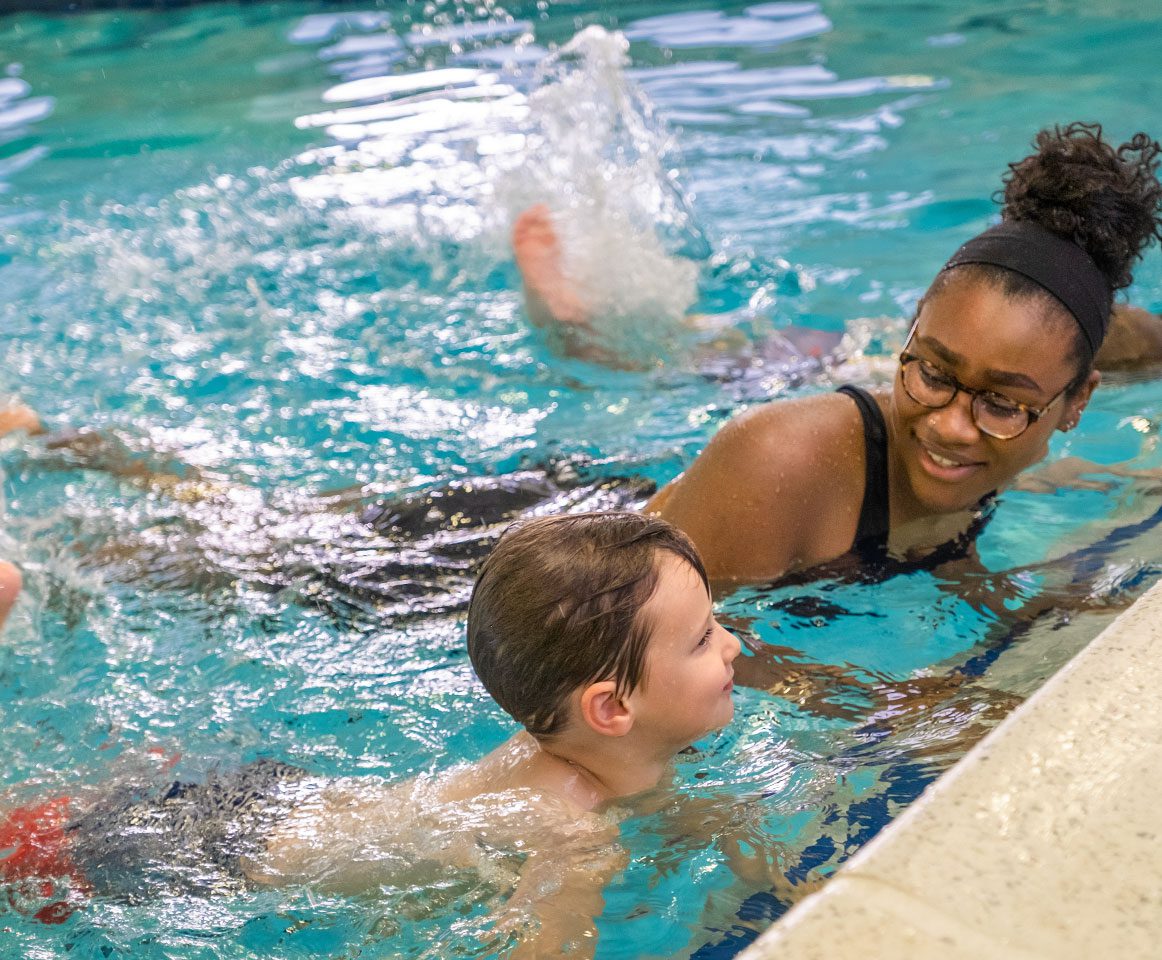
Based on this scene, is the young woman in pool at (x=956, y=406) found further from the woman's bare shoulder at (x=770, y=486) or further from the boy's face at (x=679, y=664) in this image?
the boy's face at (x=679, y=664)

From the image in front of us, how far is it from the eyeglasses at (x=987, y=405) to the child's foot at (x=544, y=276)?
85.5 inches

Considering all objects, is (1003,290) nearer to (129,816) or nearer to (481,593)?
(481,593)

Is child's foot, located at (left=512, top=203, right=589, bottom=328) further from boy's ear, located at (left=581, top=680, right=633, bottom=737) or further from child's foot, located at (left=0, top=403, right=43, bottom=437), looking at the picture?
boy's ear, located at (left=581, top=680, right=633, bottom=737)

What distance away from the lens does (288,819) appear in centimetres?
239

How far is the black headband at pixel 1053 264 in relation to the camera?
244 cm

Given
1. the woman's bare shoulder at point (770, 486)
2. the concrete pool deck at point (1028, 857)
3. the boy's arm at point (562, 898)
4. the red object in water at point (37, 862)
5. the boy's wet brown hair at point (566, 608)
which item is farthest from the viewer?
the woman's bare shoulder at point (770, 486)

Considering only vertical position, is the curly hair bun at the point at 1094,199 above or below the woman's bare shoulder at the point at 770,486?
above

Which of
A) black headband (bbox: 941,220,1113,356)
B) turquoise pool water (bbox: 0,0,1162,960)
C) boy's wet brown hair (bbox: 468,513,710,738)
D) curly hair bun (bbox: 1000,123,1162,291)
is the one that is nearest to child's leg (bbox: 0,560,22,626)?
turquoise pool water (bbox: 0,0,1162,960)

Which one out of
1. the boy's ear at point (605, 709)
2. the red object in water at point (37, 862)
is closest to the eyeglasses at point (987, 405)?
the boy's ear at point (605, 709)

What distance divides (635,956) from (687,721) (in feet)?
1.30

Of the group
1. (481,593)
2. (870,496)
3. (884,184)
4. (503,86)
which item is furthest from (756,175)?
(481,593)

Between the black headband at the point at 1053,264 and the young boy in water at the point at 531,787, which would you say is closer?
the young boy in water at the point at 531,787

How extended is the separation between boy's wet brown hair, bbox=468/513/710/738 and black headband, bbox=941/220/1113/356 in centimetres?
88

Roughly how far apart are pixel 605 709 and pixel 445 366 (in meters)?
2.51
